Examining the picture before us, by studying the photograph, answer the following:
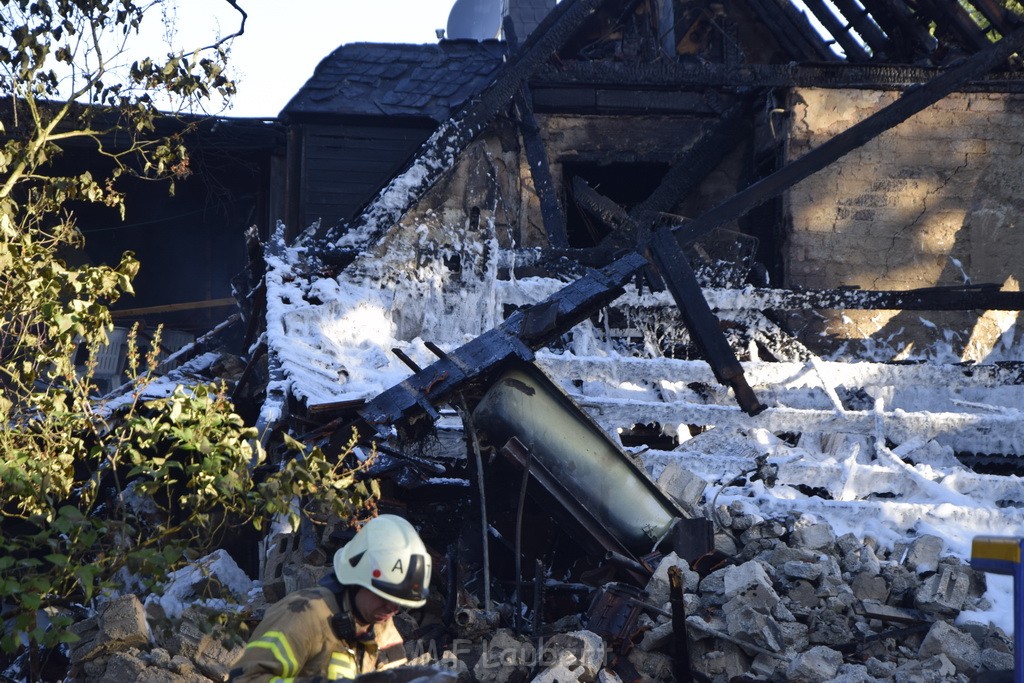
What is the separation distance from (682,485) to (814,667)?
175 cm

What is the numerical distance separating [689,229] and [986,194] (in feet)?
11.7

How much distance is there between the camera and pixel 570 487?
6.35 m

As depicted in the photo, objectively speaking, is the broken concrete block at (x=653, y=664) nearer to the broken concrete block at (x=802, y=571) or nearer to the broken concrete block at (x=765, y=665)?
the broken concrete block at (x=765, y=665)

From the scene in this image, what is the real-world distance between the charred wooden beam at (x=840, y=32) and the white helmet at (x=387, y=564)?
8.71 m

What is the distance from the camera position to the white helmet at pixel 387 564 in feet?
11.4

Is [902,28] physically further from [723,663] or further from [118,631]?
[118,631]

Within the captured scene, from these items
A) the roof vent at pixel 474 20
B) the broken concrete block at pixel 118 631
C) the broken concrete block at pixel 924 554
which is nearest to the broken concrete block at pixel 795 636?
the broken concrete block at pixel 924 554

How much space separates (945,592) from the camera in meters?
5.90

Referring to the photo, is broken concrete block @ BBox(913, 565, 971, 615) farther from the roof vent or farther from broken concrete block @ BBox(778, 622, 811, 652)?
the roof vent

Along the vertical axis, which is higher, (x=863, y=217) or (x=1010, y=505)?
(x=863, y=217)

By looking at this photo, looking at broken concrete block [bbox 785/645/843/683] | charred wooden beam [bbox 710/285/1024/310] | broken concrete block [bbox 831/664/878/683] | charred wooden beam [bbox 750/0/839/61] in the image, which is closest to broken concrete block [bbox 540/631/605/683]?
broken concrete block [bbox 785/645/843/683]

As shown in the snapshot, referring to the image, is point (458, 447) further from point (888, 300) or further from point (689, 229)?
point (888, 300)

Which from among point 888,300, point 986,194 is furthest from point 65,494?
point 986,194

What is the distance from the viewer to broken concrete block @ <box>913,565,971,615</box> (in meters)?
5.83
